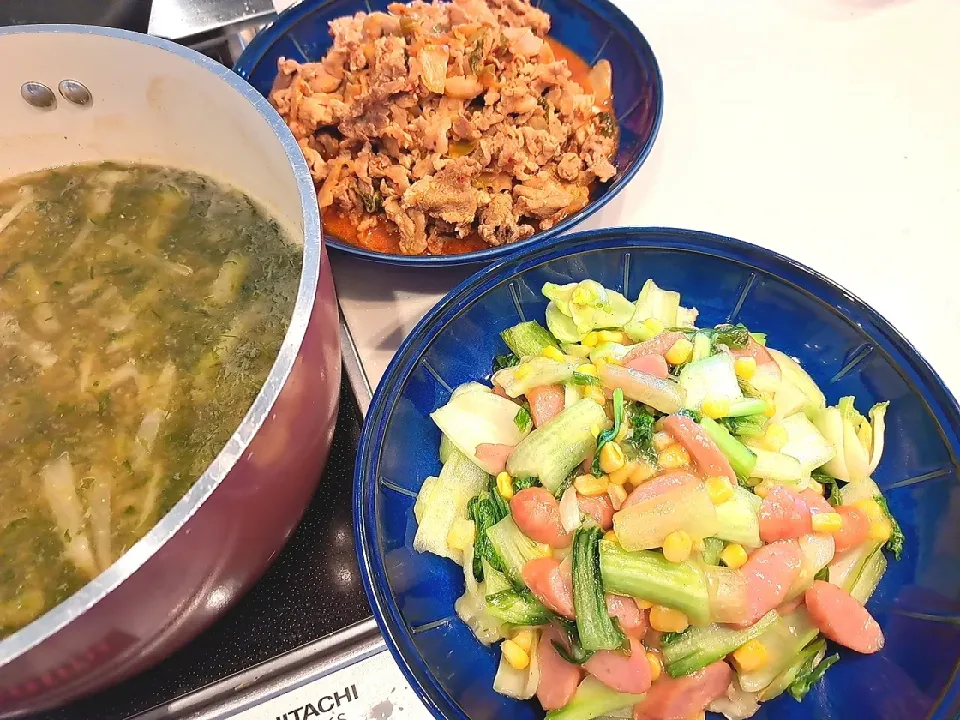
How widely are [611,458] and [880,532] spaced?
51 centimetres

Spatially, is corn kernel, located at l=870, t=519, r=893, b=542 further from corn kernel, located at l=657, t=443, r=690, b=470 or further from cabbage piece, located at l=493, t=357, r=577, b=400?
cabbage piece, located at l=493, t=357, r=577, b=400

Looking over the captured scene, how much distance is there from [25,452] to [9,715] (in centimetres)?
38

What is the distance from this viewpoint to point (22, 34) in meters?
1.16

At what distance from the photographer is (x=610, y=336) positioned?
1443 mm

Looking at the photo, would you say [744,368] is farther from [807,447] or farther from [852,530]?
[852,530]

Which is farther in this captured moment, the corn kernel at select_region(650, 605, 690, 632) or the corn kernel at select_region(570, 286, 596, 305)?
the corn kernel at select_region(570, 286, 596, 305)

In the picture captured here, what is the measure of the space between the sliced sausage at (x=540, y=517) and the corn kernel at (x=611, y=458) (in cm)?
11

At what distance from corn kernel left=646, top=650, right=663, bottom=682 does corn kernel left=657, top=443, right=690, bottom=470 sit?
31 cm

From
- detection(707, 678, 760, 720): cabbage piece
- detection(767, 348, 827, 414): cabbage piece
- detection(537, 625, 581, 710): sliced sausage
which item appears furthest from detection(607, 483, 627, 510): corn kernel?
detection(767, 348, 827, 414): cabbage piece

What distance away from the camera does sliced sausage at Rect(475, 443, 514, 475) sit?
1288 millimetres

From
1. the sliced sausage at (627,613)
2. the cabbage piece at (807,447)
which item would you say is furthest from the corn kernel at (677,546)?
the cabbage piece at (807,447)

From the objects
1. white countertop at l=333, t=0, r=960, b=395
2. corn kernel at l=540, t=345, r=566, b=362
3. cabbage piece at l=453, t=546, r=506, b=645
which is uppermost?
white countertop at l=333, t=0, r=960, b=395

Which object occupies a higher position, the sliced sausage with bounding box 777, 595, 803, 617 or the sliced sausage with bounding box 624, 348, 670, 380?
the sliced sausage with bounding box 624, 348, 670, 380

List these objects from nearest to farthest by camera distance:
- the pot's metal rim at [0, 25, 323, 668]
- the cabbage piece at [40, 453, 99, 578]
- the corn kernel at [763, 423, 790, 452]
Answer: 1. the pot's metal rim at [0, 25, 323, 668]
2. the cabbage piece at [40, 453, 99, 578]
3. the corn kernel at [763, 423, 790, 452]
